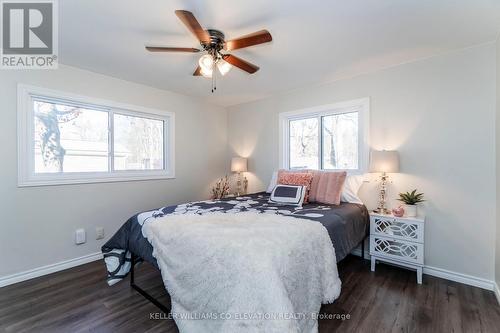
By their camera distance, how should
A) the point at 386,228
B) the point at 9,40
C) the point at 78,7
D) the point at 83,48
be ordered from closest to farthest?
1. the point at 78,7
2. the point at 9,40
3. the point at 83,48
4. the point at 386,228

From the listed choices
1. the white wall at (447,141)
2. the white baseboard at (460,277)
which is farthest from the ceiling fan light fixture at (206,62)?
the white baseboard at (460,277)

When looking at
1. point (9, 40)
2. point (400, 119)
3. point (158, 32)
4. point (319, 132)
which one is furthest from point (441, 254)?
point (9, 40)

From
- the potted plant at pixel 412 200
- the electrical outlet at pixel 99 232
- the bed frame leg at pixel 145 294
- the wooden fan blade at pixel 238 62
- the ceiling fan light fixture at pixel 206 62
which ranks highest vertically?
the wooden fan blade at pixel 238 62

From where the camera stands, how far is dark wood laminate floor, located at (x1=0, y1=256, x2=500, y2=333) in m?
1.73

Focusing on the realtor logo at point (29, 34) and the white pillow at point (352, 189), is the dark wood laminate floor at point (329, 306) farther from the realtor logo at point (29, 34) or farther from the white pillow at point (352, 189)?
the realtor logo at point (29, 34)

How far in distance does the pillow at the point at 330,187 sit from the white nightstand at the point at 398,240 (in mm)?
434

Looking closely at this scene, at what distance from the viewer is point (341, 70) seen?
9.46 ft

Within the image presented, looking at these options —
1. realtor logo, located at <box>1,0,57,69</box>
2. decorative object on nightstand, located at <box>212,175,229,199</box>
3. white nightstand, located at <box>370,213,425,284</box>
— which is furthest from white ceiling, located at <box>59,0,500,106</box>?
decorative object on nightstand, located at <box>212,175,229,199</box>

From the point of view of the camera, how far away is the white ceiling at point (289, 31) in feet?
5.68

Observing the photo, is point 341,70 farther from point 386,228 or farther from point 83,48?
point 83,48

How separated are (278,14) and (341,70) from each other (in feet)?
4.57

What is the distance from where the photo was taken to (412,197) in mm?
2539

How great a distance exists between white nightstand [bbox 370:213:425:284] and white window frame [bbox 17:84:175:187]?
2.95 m

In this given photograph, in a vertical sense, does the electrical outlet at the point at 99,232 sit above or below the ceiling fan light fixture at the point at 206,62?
below
